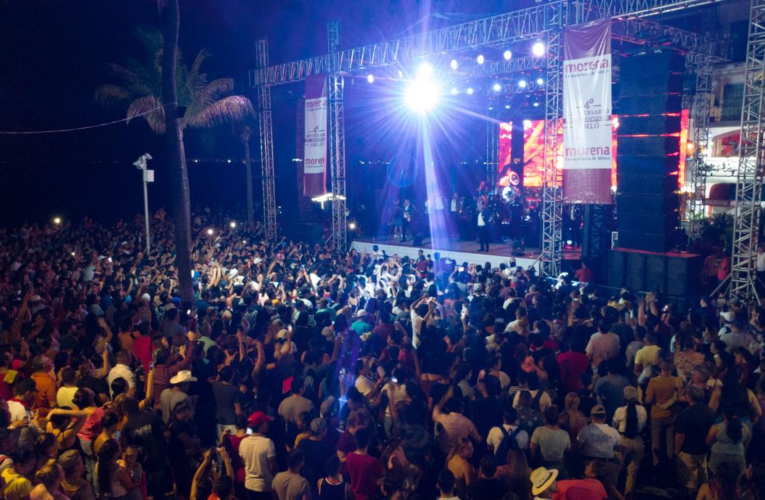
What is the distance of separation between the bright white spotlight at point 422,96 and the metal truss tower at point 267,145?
5203 mm

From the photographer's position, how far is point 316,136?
63.9 feet

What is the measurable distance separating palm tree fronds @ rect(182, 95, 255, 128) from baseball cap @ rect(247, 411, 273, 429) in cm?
1778

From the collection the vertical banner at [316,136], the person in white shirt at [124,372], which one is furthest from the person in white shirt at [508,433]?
the vertical banner at [316,136]

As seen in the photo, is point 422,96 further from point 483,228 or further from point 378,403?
point 378,403

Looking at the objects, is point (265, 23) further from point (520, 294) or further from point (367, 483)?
point (367, 483)

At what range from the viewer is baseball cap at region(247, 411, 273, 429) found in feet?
17.0

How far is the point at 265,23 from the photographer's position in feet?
81.4

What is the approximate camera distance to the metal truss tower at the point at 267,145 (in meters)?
22.3

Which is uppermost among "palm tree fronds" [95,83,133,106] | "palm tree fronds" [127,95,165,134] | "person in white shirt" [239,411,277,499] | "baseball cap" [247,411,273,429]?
"palm tree fronds" [95,83,133,106]

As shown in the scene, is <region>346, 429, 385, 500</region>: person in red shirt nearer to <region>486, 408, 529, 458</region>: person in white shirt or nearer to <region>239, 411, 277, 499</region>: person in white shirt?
<region>239, 411, 277, 499</region>: person in white shirt

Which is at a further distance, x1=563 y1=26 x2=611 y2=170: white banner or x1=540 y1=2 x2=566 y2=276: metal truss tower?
x1=540 y1=2 x2=566 y2=276: metal truss tower

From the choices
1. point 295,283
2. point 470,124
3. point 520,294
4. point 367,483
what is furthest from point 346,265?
point 470,124

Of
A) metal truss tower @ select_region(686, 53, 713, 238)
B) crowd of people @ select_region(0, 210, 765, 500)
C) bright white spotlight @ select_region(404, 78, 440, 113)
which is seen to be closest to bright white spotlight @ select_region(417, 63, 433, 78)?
bright white spotlight @ select_region(404, 78, 440, 113)

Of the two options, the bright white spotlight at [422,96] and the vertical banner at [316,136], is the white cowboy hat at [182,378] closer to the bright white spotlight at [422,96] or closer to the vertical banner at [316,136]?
the vertical banner at [316,136]
